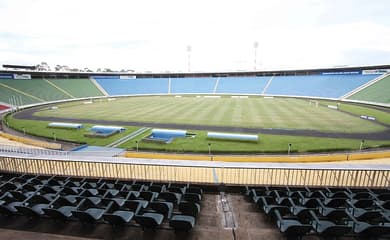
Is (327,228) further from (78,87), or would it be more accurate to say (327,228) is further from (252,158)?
(78,87)

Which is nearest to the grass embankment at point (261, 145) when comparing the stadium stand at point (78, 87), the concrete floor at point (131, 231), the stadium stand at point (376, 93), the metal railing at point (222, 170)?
the metal railing at point (222, 170)

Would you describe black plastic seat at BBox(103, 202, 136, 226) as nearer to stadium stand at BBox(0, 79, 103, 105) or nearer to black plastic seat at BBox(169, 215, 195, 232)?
black plastic seat at BBox(169, 215, 195, 232)

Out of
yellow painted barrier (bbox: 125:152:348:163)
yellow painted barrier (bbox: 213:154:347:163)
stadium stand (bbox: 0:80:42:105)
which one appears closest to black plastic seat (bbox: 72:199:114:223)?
Result: yellow painted barrier (bbox: 125:152:348:163)

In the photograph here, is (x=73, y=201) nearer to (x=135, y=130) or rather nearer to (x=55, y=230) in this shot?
(x=55, y=230)

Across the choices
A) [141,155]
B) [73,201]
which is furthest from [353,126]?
[73,201]

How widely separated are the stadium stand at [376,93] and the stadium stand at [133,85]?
168 ft

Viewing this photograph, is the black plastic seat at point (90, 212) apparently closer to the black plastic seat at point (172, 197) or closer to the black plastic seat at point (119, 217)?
the black plastic seat at point (119, 217)

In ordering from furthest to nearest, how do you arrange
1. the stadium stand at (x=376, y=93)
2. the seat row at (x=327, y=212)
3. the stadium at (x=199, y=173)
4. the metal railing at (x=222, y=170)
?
1. the stadium stand at (x=376, y=93)
2. the metal railing at (x=222, y=170)
3. the stadium at (x=199, y=173)
4. the seat row at (x=327, y=212)

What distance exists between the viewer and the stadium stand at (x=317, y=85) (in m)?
50.6

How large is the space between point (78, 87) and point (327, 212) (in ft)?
219

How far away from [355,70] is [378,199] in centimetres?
6462

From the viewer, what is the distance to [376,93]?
140 ft

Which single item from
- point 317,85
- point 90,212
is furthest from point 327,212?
point 317,85

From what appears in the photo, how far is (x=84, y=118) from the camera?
91.1 ft
